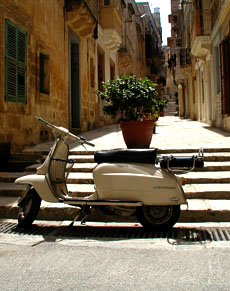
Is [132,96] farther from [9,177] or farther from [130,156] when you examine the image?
[130,156]

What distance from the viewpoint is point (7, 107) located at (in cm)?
798

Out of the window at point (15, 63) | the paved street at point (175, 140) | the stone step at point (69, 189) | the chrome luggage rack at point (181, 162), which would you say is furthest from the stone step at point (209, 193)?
the window at point (15, 63)

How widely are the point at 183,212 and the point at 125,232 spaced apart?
2.86 feet

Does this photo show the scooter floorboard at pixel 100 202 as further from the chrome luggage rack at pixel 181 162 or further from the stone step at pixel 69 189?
the stone step at pixel 69 189

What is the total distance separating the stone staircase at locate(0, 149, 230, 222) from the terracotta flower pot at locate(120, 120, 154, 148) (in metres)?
0.59

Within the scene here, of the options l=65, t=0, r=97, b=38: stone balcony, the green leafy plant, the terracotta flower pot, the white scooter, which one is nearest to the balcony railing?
l=65, t=0, r=97, b=38: stone balcony

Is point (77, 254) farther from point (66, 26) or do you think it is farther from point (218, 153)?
point (66, 26)

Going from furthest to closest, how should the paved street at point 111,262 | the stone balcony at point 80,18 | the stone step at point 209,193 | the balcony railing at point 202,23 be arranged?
the balcony railing at point 202,23 < the stone balcony at point 80,18 < the stone step at point 209,193 < the paved street at point 111,262

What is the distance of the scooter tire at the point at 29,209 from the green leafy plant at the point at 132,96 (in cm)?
416

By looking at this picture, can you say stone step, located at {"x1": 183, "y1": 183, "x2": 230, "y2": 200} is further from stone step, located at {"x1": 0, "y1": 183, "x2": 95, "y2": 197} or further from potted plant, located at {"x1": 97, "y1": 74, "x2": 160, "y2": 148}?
potted plant, located at {"x1": 97, "y1": 74, "x2": 160, "y2": 148}

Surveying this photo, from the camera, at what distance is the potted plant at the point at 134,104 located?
8.00 metres

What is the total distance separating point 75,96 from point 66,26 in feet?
8.77

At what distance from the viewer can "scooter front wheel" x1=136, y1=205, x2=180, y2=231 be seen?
3990 mm

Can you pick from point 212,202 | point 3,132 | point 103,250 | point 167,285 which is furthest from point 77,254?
point 3,132
